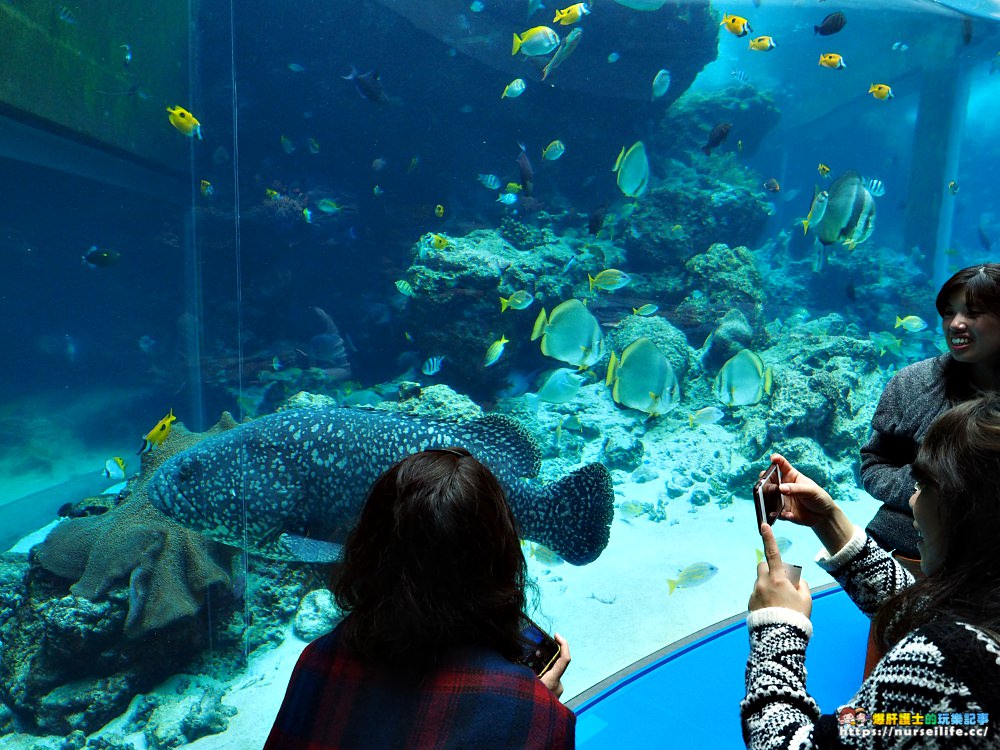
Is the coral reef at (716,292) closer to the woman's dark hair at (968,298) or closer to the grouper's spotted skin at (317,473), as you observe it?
the grouper's spotted skin at (317,473)

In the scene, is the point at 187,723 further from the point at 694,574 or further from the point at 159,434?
the point at 694,574

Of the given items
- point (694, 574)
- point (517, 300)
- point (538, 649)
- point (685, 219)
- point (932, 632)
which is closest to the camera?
point (932, 632)

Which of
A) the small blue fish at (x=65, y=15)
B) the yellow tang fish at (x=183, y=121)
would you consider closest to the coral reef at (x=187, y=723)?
the yellow tang fish at (x=183, y=121)

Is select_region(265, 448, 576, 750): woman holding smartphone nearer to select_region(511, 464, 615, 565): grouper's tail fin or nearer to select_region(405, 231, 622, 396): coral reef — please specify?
select_region(511, 464, 615, 565): grouper's tail fin

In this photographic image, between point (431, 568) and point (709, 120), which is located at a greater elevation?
point (709, 120)

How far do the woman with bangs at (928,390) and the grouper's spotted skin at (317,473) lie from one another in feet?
4.18

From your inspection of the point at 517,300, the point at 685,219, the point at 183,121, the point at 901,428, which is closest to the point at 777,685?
the point at 901,428

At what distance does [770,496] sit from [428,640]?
3.12ft

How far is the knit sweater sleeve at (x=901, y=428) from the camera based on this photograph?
1.83 meters

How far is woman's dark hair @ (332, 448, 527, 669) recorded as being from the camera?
0.93 m

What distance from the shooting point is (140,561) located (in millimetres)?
3365

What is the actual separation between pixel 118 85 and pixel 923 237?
21.0 meters

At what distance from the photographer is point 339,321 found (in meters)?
10.6

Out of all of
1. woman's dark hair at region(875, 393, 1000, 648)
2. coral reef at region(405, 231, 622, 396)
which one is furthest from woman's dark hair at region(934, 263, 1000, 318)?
coral reef at region(405, 231, 622, 396)
